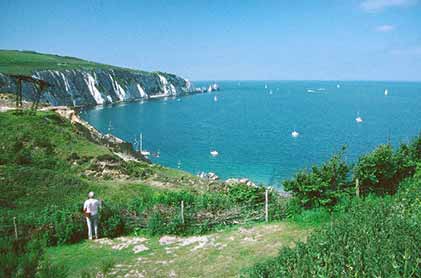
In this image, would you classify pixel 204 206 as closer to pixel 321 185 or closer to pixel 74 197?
pixel 321 185

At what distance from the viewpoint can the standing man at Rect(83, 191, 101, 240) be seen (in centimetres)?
1442

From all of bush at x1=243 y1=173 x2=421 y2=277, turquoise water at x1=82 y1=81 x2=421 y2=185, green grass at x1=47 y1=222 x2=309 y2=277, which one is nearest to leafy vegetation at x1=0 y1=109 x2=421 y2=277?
bush at x1=243 y1=173 x2=421 y2=277

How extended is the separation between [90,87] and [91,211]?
132 m

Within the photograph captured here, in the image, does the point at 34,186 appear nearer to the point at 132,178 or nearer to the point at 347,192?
the point at 132,178

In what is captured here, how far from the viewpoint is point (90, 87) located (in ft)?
451

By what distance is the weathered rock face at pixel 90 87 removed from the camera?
361 feet

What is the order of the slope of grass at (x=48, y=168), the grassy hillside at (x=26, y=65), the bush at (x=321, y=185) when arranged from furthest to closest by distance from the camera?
1. the grassy hillside at (x=26, y=65)
2. the slope of grass at (x=48, y=168)
3. the bush at (x=321, y=185)

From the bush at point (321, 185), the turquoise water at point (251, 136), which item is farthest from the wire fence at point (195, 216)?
the turquoise water at point (251, 136)

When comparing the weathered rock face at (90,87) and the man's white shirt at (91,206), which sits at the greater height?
the weathered rock face at (90,87)

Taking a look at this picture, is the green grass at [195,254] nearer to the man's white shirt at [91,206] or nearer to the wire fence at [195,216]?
the wire fence at [195,216]

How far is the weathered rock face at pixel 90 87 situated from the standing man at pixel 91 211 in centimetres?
7516

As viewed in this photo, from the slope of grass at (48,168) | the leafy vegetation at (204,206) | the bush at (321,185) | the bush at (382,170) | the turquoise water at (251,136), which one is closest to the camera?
the leafy vegetation at (204,206)

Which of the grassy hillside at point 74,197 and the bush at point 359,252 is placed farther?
the grassy hillside at point 74,197

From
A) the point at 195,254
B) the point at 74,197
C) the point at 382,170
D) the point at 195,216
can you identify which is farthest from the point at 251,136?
the point at 195,254
